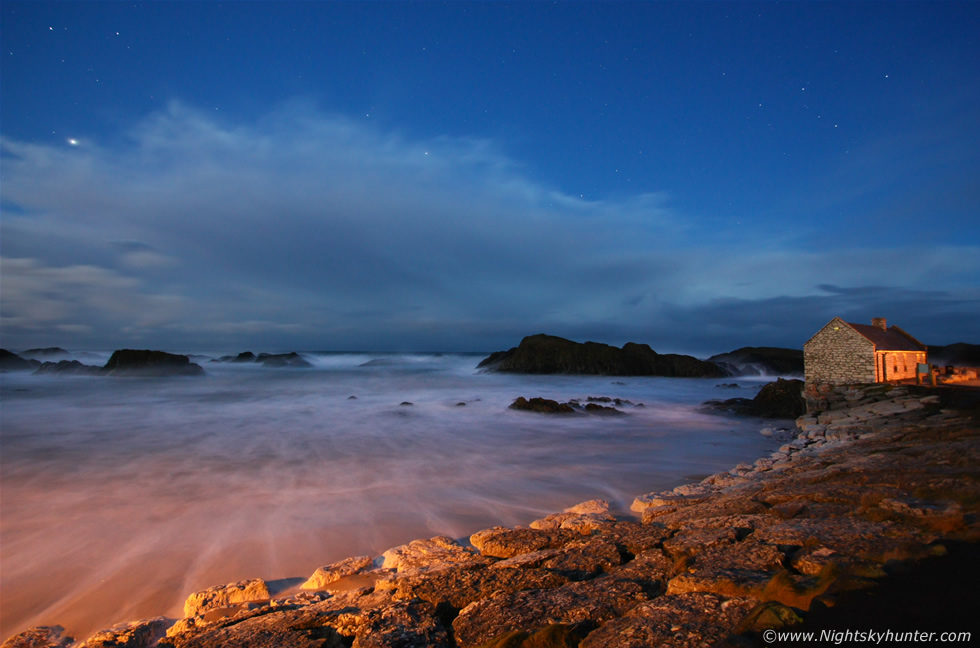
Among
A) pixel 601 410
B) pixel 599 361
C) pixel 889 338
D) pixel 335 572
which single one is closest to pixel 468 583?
→ pixel 335 572

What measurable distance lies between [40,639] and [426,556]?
3344 mm

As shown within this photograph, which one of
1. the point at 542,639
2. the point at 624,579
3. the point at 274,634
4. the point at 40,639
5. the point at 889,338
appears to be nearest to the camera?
the point at 542,639

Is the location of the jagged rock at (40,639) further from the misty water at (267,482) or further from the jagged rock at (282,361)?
the jagged rock at (282,361)

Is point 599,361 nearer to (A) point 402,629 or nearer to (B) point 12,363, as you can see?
(A) point 402,629

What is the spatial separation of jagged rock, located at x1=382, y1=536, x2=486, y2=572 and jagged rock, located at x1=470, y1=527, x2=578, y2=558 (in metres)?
0.15

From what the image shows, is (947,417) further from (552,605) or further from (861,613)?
(552,605)

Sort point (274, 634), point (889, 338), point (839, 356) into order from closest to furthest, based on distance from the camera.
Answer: point (274, 634) < point (839, 356) < point (889, 338)

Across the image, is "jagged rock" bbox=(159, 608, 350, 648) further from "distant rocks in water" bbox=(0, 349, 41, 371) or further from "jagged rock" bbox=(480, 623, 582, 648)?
"distant rocks in water" bbox=(0, 349, 41, 371)

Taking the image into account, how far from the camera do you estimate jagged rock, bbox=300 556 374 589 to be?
4617 millimetres

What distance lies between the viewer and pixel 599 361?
51.4 metres

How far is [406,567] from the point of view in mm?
4734

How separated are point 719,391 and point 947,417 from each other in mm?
22669

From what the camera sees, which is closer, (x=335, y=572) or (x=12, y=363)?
(x=335, y=572)

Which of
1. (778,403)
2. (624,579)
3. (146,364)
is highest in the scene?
(146,364)
